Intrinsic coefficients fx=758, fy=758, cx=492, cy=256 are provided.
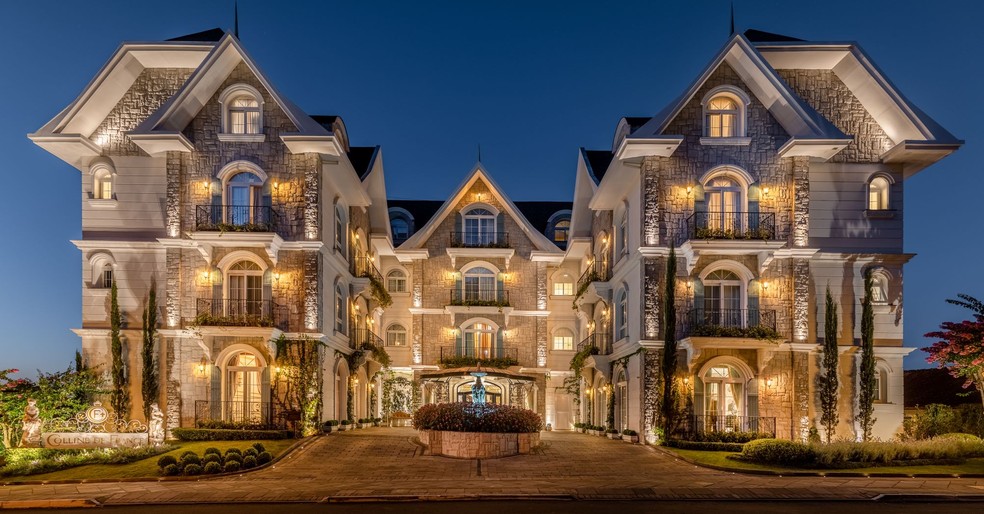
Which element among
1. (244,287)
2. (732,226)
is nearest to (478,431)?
(244,287)

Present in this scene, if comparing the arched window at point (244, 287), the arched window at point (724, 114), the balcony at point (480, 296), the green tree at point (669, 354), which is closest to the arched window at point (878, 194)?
the arched window at point (724, 114)

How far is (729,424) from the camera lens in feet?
79.5

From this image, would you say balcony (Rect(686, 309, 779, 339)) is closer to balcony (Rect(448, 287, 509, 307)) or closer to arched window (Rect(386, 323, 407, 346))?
balcony (Rect(448, 287, 509, 307))

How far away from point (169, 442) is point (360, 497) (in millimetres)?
11707

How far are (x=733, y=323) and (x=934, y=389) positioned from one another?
12427 millimetres

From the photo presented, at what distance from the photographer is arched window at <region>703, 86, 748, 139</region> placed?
1009 inches

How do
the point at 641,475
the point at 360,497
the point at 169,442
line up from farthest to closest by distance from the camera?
1. the point at 169,442
2. the point at 641,475
3. the point at 360,497

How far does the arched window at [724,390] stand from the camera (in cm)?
2475

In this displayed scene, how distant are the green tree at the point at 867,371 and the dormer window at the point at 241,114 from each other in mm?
21116

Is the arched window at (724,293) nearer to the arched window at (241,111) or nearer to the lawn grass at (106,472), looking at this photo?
the lawn grass at (106,472)

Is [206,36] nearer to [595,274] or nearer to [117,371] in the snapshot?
[117,371]

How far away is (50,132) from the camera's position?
2616 cm

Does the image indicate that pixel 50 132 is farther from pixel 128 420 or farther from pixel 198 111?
pixel 128 420

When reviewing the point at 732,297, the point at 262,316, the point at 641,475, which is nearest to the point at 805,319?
the point at 732,297
